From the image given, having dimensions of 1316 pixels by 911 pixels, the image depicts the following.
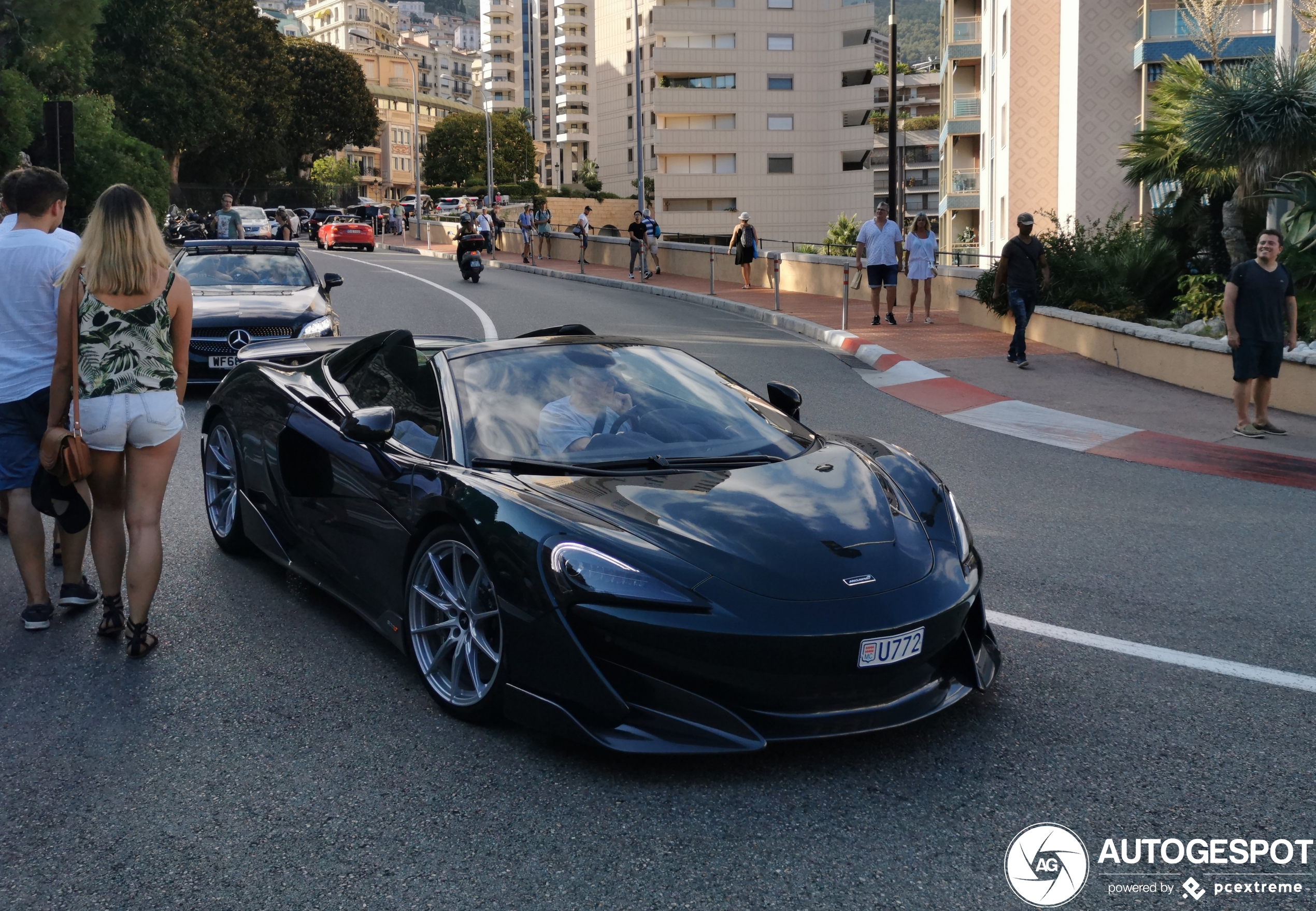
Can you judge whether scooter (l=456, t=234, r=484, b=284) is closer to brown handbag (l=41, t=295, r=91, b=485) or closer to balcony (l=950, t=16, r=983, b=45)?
brown handbag (l=41, t=295, r=91, b=485)

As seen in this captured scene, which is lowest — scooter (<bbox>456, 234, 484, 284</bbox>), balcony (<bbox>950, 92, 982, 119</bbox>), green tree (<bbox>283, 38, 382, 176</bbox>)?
scooter (<bbox>456, 234, 484, 284</bbox>)

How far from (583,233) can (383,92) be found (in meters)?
125

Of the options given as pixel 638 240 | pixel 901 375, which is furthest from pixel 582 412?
pixel 638 240

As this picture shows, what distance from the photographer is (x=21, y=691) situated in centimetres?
473

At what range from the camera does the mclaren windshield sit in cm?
478

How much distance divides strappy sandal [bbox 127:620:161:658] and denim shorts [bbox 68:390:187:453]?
71 cm

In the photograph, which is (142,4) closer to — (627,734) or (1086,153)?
(1086,153)

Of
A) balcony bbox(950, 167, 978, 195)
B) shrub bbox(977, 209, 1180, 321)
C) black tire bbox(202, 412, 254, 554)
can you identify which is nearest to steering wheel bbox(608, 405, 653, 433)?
black tire bbox(202, 412, 254, 554)

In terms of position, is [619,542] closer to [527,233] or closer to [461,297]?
[461,297]

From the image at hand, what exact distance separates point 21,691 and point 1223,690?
4.44 metres

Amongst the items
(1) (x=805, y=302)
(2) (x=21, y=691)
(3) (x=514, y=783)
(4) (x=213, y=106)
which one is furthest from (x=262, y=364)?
(4) (x=213, y=106)

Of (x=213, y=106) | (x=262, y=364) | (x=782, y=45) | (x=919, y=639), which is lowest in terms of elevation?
(x=919, y=639)

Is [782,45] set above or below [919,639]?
above

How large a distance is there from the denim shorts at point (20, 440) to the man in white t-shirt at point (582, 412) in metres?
2.24
